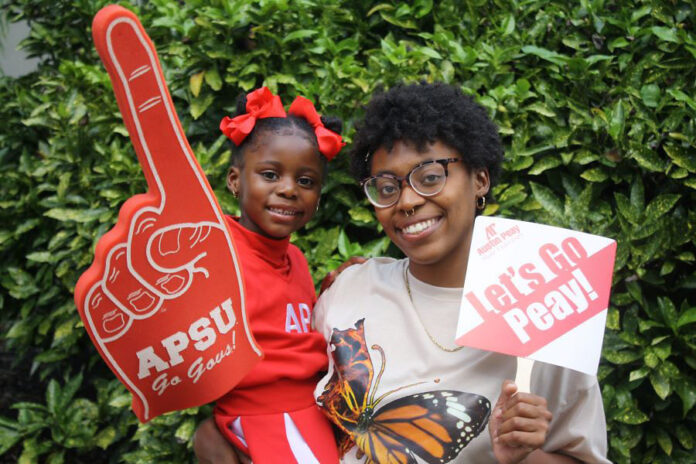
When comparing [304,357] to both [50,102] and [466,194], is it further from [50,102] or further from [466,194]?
[50,102]

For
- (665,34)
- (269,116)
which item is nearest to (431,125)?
(269,116)

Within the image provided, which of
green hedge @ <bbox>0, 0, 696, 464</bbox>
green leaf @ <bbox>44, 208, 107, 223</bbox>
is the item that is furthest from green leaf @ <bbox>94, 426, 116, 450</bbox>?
green leaf @ <bbox>44, 208, 107, 223</bbox>

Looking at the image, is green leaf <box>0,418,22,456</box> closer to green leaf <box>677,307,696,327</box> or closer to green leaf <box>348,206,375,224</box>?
green leaf <box>348,206,375,224</box>

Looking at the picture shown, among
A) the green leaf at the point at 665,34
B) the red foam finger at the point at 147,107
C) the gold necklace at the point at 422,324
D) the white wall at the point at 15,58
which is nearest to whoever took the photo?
the red foam finger at the point at 147,107

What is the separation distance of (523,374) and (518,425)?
0.49ft

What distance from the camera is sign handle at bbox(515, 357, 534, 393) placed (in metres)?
1.57

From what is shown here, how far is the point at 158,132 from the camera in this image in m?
1.58

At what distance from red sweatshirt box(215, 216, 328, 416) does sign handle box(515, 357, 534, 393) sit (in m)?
0.72

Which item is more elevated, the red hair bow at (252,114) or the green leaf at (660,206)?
the red hair bow at (252,114)

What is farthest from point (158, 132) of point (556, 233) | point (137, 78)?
point (556, 233)

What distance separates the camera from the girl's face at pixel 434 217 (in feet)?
5.99

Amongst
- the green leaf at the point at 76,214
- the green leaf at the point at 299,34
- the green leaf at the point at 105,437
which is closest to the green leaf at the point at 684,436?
the green leaf at the point at 299,34

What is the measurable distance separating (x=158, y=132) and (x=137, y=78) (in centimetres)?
14

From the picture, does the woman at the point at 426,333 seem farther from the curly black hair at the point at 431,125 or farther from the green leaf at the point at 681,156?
the green leaf at the point at 681,156
